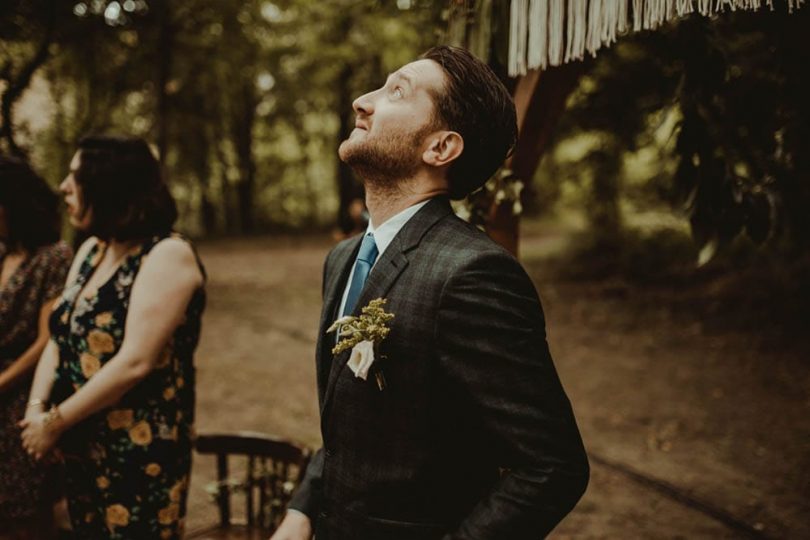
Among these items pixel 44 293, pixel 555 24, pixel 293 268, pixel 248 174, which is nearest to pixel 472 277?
pixel 555 24

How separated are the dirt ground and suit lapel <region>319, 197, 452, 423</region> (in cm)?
352

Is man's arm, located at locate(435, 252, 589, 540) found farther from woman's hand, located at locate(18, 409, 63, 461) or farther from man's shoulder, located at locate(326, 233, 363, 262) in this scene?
woman's hand, located at locate(18, 409, 63, 461)

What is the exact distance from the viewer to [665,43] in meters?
2.92

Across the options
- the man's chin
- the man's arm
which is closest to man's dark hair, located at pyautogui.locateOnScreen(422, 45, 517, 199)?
the man's chin

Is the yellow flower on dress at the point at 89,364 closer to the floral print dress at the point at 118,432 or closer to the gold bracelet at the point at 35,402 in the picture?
the floral print dress at the point at 118,432

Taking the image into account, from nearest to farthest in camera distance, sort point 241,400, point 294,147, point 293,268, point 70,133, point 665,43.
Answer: point 665,43 < point 70,133 < point 241,400 < point 293,268 < point 294,147

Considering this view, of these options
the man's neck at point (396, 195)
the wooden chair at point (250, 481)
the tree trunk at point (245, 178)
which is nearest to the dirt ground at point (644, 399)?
the wooden chair at point (250, 481)

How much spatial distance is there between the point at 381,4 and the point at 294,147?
78.8 ft

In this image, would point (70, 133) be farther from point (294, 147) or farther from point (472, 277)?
point (294, 147)

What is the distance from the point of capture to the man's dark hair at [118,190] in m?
2.58

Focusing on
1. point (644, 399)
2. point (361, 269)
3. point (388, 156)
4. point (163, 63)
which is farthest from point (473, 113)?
point (644, 399)

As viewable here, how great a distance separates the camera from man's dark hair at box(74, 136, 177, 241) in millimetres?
2578

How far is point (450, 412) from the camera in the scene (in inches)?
62.0

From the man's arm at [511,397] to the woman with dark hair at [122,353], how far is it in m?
1.41
